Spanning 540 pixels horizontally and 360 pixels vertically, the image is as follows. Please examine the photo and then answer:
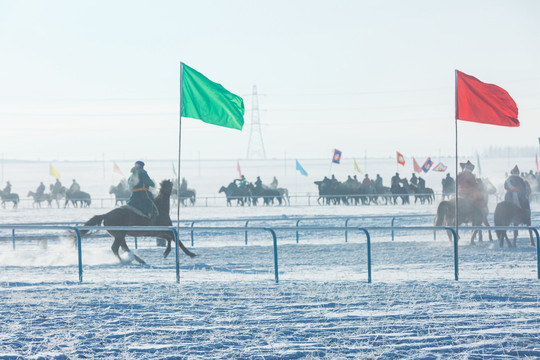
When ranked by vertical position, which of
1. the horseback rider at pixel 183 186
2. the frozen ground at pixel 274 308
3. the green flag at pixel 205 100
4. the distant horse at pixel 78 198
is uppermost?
the green flag at pixel 205 100

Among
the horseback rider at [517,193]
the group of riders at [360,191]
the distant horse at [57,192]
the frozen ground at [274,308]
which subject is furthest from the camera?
the distant horse at [57,192]

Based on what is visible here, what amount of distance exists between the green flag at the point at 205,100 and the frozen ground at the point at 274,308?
7.86 ft

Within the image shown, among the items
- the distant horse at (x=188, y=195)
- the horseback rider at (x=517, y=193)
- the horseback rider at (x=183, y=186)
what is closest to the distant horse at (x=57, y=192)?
the distant horse at (x=188, y=195)

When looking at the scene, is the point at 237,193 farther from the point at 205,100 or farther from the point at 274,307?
the point at 274,307

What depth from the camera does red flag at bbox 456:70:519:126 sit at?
35.0ft

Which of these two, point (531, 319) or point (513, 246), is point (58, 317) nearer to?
point (531, 319)

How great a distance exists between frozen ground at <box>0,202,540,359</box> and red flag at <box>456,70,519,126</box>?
241cm

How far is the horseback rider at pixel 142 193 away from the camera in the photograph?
42.7 ft

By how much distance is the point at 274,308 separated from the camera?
7711mm

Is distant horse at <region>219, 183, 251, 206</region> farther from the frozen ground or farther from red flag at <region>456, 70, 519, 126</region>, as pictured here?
red flag at <region>456, 70, 519, 126</region>

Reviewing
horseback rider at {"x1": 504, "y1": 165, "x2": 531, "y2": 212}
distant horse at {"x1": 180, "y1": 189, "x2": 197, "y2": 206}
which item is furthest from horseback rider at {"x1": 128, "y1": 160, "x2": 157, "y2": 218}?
distant horse at {"x1": 180, "y1": 189, "x2": 197, "y2": 206}

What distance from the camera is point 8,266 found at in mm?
12875

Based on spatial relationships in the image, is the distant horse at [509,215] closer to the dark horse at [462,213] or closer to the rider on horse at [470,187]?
the dark horse at [462,213]

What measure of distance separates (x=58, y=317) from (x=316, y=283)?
367 centimetres
